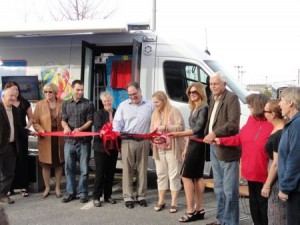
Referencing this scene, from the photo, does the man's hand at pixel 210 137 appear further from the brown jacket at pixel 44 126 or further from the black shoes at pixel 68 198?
the brown jacket at pixel 44 126

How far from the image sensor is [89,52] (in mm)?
7988

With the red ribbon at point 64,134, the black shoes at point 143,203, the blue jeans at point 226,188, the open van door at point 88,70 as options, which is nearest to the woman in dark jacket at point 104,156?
the red ribbon at point 64,134

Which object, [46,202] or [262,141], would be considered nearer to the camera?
[262,141]

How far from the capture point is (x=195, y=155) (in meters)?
5.58

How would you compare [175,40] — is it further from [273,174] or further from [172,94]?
[273,174]

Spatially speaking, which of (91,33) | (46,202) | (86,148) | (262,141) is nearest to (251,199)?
(262,141)

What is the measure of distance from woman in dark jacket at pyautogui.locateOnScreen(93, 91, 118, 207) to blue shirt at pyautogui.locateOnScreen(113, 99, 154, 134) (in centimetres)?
32

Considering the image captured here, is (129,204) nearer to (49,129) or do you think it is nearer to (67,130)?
(67,130)

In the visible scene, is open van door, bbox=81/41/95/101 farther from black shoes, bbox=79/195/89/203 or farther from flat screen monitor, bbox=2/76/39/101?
black shoes, bbox=79/195/89/203

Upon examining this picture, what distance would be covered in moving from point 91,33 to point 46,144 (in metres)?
2.09

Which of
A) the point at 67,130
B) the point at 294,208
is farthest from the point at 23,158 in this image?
the point at 294,208

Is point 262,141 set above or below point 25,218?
above

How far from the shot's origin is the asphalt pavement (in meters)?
5.74

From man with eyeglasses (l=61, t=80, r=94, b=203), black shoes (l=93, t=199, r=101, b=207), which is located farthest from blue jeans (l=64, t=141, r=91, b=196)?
black shoes (l=93, t=199, r=101, b=207)
